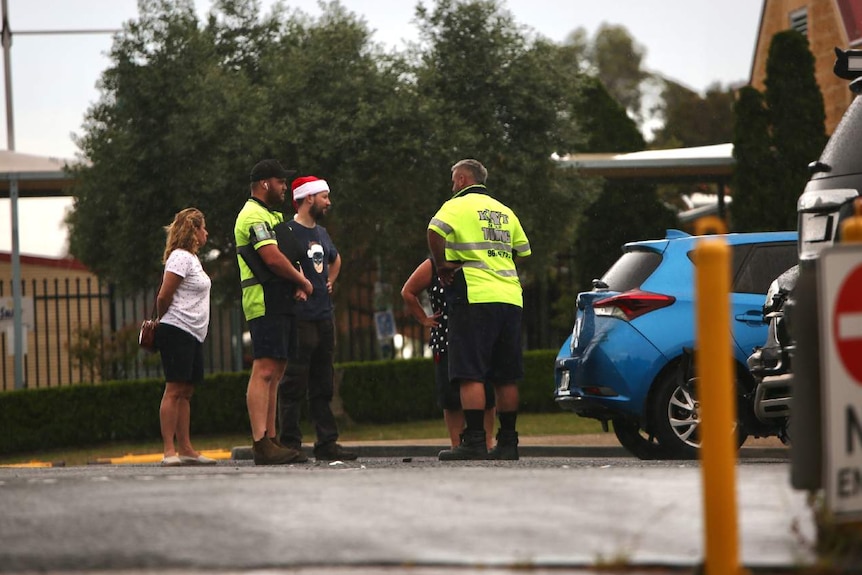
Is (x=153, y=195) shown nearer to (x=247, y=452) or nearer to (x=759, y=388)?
(x=247, y=452)

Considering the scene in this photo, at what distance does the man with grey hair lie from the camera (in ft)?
32.7

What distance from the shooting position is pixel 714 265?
4.60 meters

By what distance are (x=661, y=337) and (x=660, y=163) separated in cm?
1495

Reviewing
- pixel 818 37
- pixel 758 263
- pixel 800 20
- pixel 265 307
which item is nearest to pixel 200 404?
pixel 265 307

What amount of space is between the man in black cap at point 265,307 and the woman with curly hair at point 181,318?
541 mm

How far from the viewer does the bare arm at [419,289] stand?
11.0 m

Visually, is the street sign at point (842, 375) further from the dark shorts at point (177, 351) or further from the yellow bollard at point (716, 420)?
the dark shorts at point (177, 351)

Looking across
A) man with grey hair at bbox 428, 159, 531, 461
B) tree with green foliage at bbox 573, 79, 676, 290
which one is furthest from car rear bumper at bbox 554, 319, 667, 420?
tree with green foliage at bbox 573, 79, 676, 290

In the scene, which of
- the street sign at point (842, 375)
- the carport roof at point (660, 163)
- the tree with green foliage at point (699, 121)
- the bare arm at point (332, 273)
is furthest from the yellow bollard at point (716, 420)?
the tree with green foliage at point (699, 121)

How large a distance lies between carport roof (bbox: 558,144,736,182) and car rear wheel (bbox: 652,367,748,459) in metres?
12.8

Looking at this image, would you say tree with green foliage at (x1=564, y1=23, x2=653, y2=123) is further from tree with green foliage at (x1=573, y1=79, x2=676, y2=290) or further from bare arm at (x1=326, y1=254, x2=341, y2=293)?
bare arm at (x1=326, y1=254, x2=341, y2=293)

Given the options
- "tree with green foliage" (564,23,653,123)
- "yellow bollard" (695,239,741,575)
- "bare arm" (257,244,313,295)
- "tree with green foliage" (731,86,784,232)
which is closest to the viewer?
"yellow bollard" (695,239,741,575)

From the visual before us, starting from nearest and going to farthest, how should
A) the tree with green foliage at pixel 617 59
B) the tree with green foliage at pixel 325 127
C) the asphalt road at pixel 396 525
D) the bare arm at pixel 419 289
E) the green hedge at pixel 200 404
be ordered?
the asphalt road at pixel 396 525
the bare arm at pixel 419 289
the green hedge at pixel 200 404
the tree with green foliage at pixel 325 127
the tree with green foliage at pixel 617 59

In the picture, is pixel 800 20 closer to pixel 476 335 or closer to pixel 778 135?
pixel 778 135
